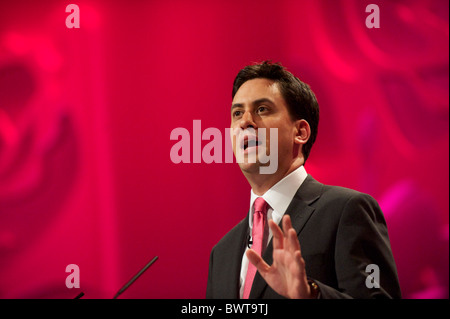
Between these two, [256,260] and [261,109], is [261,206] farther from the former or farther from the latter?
[256,260]

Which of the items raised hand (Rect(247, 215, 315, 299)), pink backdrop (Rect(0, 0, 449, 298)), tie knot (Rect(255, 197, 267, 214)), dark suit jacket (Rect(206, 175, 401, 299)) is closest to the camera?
raised hand (Rect(247, 215, 315, 299))

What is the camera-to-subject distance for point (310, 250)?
135 cm

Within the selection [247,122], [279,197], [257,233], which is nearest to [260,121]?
[247,122]

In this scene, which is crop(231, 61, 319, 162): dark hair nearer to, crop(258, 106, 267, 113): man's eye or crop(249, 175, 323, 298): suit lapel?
crop(258, 106, 267, 113): man's eye

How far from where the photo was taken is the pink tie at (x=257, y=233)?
55.9 inches

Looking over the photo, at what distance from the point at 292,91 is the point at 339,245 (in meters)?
0.59

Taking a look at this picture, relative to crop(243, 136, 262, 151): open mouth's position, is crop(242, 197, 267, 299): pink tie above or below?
below

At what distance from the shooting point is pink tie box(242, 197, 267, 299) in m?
1.42

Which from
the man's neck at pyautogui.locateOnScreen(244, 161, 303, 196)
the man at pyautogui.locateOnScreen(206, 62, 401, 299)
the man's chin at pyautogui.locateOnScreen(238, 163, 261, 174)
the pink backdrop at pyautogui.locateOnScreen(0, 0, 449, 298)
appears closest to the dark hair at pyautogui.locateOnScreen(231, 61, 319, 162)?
the man at pyautogui.locateOnScreen(206, 62, 401, 299)

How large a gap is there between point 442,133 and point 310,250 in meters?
1.53

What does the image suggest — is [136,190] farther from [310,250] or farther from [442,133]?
[442,133]

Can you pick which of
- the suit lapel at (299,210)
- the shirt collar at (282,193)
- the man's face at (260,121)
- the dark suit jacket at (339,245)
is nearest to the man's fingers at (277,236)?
the dark suit jacket at (339,245)

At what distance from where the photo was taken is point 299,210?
1.45 metres
